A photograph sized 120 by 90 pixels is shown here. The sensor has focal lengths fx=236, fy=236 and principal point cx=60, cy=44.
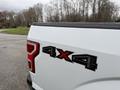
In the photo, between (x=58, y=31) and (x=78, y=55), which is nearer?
(x=78, y=55)

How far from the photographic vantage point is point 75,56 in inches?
77.3

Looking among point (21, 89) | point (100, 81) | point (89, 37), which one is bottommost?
point (21, 89)

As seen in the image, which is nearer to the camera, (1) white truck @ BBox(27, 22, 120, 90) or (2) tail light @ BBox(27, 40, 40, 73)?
(1) white truck @ BBox(27, 22, 120, 90)

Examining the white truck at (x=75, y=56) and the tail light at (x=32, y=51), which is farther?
the tail light at (x=32, y=51)

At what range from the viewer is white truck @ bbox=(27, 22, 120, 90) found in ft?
5.72

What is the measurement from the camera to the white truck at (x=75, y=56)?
5.72ft

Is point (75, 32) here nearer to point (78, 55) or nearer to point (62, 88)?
point (78, 55)

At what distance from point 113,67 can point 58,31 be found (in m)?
0.72

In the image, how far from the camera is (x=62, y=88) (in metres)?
2.15

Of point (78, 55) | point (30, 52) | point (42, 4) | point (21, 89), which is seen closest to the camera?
point (78, 55)

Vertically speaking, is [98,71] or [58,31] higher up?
[58,31]

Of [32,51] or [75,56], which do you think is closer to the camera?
[75,56]

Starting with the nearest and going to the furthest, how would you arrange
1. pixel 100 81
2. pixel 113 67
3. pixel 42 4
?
pixel 113 67 < pixel 100 81 < pixel 42 4

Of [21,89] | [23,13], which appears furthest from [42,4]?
[21,89]
